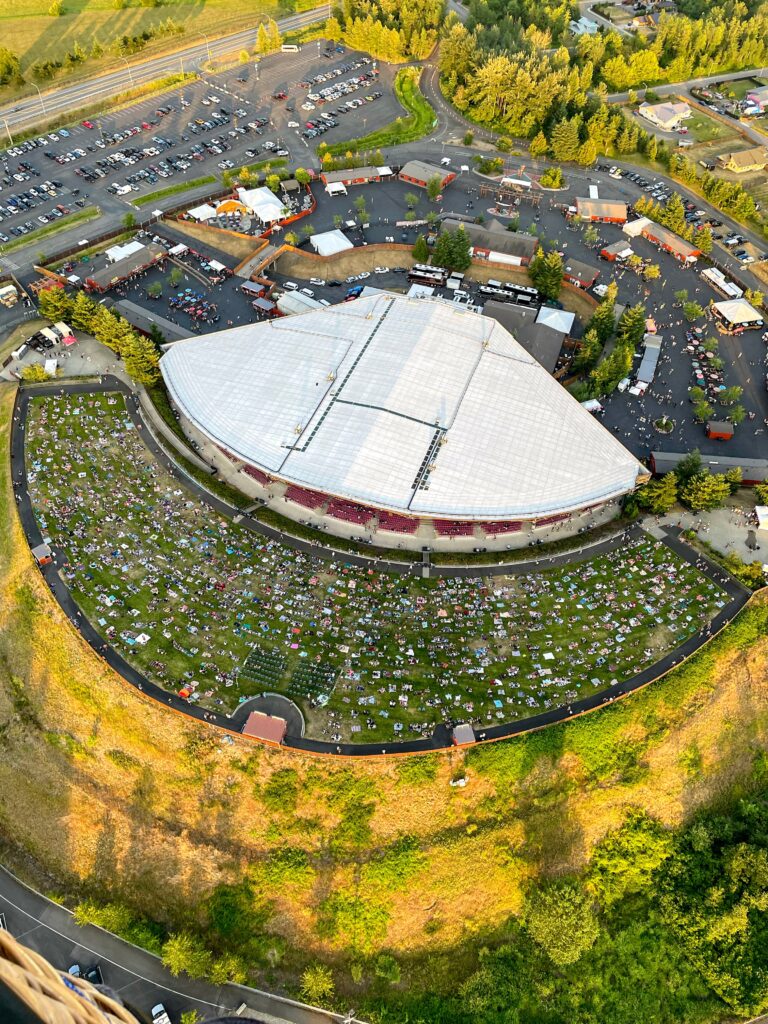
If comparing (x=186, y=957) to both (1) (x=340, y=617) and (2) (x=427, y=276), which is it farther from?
(2) (x=427, y=276)

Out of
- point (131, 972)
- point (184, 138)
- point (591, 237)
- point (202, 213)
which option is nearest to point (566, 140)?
point (591, 237)

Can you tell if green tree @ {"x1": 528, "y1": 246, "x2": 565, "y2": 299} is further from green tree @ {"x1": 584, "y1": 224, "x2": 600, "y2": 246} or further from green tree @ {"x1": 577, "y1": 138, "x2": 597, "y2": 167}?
green tree @ {"x1": 577, "y1": 138, "x2": 597, "y2": 167}

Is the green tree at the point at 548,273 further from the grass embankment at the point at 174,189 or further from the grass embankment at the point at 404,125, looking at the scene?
the grass embankment at the point at 174,189

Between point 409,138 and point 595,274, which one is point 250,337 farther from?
point 409,138

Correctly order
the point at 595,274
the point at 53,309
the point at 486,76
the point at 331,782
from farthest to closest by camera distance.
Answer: the point at 486,76 < the point at 595,274 < the point at 53,309 < the point at 331,782

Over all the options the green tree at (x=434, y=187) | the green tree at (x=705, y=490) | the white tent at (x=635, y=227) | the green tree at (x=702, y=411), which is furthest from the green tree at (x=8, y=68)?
the green tree at (x=705, y=490)

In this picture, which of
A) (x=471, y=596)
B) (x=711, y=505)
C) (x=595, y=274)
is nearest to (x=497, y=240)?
(x=595, y=274)

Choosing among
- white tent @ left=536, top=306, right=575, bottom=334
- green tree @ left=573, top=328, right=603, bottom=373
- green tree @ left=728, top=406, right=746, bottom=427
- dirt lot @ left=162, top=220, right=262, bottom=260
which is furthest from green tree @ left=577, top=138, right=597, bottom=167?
green tree @ left=728, top=406, right=746, bottom=427
